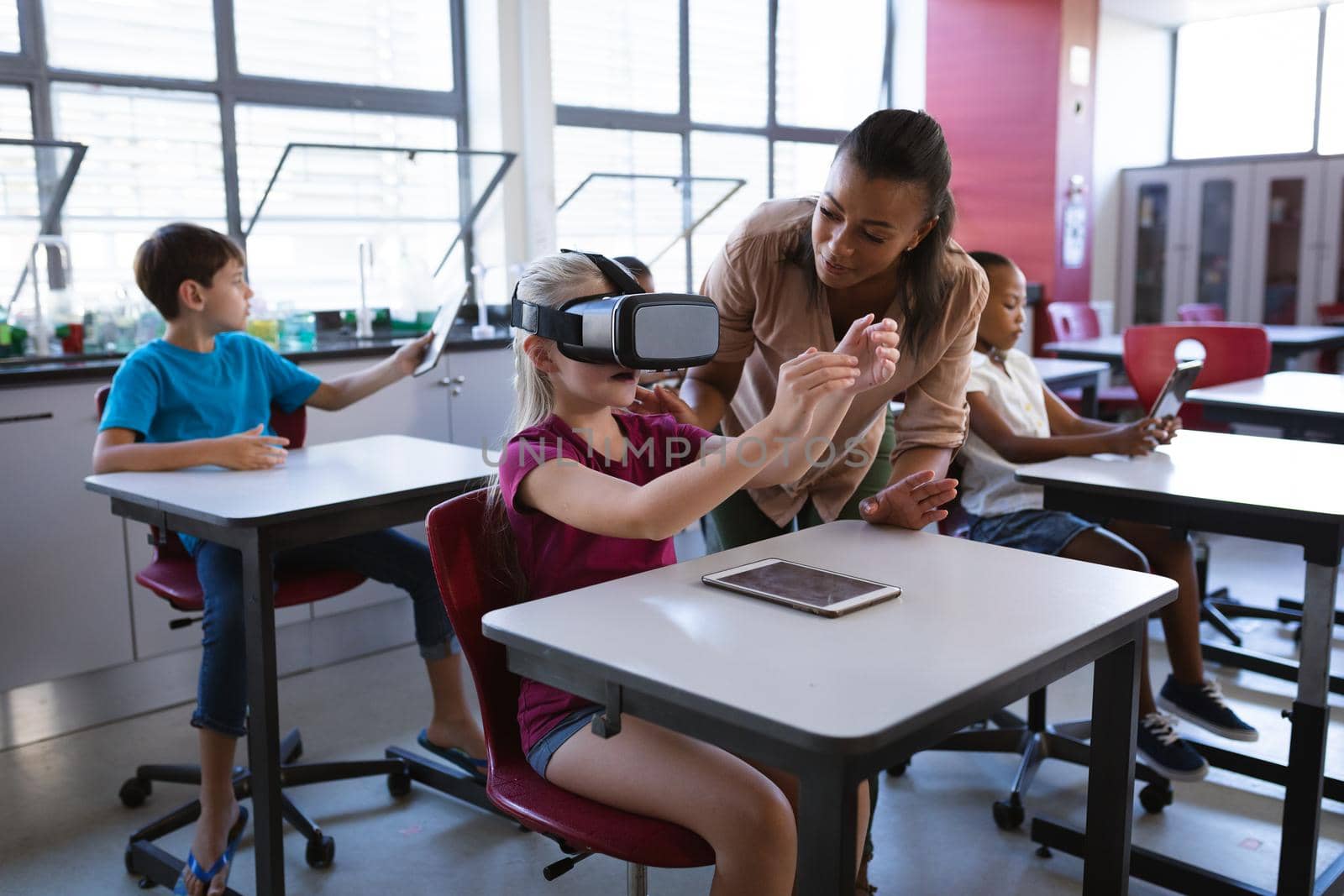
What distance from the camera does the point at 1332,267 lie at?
6.51 meters

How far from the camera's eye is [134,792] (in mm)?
2322

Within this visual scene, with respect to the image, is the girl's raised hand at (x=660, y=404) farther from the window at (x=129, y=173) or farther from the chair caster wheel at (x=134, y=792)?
the window at (x=129, y=173)

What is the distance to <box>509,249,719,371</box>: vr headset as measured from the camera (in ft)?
3.87

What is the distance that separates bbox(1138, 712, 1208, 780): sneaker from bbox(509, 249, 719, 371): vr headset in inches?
57.9

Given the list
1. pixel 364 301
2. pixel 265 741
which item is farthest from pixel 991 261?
pixel 364 301

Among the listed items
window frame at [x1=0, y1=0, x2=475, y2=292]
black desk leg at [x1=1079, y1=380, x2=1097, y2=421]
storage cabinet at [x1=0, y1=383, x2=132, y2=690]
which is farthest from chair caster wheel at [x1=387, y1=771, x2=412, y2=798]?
black desk leg at [x1=1079, y1=380, x2=1097, y2=421]

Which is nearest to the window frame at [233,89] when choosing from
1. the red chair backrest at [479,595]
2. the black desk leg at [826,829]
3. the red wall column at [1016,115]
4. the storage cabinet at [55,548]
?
the storage cabinet at [55,548]

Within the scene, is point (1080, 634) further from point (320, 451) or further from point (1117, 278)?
point (1117, 278)

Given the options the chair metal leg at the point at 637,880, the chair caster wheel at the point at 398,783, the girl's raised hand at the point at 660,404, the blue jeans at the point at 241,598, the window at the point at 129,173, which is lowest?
the chair caster wheel at the point at 398,783

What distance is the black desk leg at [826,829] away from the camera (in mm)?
973

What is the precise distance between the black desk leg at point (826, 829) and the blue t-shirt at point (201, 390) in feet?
5.20

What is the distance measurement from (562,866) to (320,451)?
1.23 metres

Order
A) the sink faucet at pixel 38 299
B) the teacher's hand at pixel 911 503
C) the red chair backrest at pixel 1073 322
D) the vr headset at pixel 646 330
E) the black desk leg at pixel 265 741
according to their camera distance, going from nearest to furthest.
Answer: the vr headset at pixel 646 330 < the teacher's hand at pixel 911 503 < the black desk leg at pixel 265 741 < the sink faucet at pixel 38 299 < the red chair backrest at pixel 1073 322

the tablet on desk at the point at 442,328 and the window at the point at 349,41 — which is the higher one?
the window at the point at 349,41
